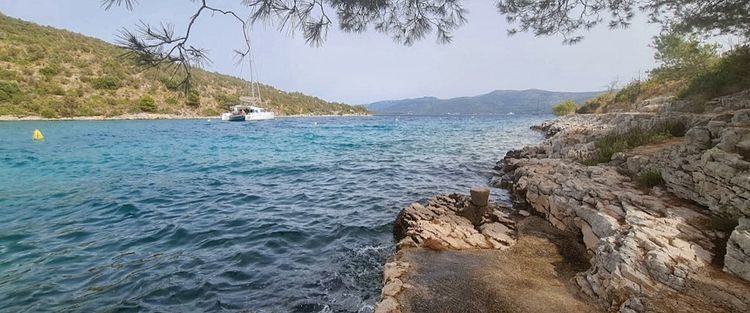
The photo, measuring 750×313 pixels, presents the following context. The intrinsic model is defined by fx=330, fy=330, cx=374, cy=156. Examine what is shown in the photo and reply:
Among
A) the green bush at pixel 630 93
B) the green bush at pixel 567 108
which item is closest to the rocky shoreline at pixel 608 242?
the green bush at pixel 630 93

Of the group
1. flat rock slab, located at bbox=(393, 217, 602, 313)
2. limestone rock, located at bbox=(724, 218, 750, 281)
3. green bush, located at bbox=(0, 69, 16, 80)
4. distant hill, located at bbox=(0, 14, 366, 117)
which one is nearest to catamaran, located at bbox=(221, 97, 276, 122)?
distant hill, located at bbox=(0, 14, 366, 117)

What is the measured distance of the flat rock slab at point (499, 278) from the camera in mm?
3947

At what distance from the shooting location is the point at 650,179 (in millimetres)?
A: 6762

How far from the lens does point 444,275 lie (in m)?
4.72

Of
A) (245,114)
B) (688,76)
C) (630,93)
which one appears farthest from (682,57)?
(245,114)

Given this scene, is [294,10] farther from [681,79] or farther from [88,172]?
[681,79]

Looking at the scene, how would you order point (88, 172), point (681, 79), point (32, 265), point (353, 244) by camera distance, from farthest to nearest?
point (681, 79) → point (88, 172) → point (353, 244) → point (32, 265)

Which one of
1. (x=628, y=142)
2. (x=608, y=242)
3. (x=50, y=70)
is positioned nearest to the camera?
(x=608, y=242)

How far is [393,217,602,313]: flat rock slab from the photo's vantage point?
155 inches

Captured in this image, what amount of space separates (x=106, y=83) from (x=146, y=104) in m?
7.27

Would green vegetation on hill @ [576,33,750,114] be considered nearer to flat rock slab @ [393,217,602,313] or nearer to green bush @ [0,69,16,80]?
flat rock slab @ [393,217,602,313]

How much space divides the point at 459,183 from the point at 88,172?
50.1 feet

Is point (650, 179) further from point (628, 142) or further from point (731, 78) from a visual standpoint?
point (731, 78)

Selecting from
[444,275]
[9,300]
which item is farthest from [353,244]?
[9,300]
